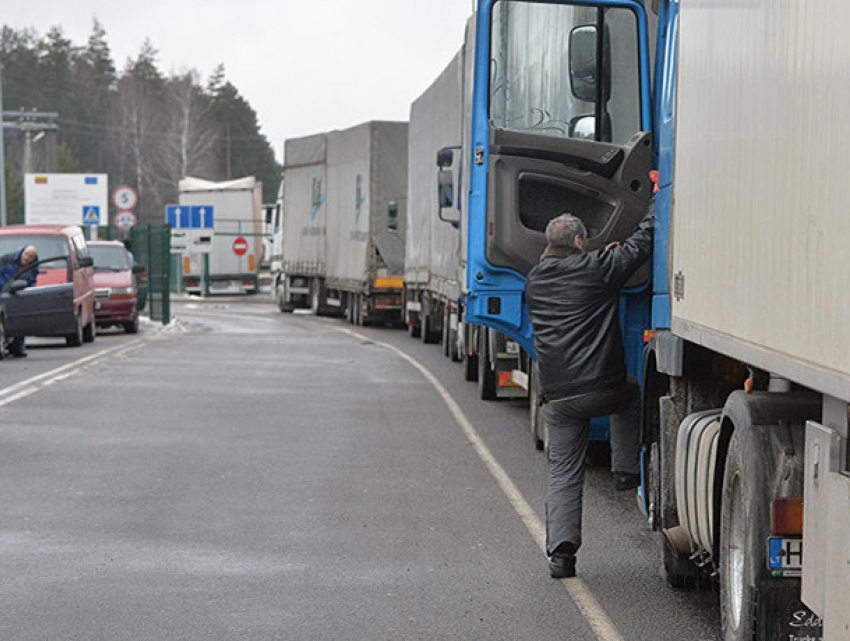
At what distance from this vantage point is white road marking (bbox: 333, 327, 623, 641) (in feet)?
22.6

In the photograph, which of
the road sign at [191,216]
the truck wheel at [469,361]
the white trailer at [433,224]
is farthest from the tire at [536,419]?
the road sign at [191,216]

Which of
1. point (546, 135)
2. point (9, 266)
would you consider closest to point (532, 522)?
point (546, 135)

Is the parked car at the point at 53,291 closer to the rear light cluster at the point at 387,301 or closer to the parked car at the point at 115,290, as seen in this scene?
the parked car at the point at 115,290

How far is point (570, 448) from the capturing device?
7988mm

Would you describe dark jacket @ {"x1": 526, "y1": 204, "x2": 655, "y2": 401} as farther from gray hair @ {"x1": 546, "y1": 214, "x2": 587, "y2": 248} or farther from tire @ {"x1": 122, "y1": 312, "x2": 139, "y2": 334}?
tire @ {"x1": 122, "y1": 312, "x2": 139, "y2": 334}

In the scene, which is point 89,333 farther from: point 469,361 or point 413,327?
point 469,361

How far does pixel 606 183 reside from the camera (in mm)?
11055

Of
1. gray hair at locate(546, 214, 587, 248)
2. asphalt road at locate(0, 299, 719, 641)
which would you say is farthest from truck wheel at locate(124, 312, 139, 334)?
gray hair at locate(546, 214, 587, 248)

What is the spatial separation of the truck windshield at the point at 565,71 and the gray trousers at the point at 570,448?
336cm

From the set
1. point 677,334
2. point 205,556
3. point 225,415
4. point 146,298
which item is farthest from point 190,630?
point 146,298

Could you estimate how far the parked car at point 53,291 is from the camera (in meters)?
24.0

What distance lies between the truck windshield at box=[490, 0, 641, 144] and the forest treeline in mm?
94303

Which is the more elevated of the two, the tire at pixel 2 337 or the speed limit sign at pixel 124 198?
the speed limit sign at pixel 124 198

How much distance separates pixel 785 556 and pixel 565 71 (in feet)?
21.5
